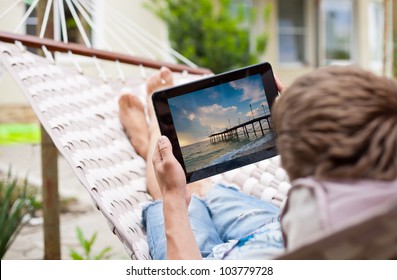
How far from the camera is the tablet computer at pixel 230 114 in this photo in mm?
1391

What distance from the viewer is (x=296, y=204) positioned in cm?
80

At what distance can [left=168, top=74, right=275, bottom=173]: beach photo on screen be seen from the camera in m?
1.40

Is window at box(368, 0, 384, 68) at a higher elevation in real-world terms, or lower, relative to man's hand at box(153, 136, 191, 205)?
lower

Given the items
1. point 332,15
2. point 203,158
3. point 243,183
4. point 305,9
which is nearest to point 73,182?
point 243,183

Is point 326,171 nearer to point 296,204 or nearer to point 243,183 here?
point 296,204

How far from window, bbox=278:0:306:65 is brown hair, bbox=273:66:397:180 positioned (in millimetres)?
8026

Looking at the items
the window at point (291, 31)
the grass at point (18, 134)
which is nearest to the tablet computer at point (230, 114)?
the grass at point (18, 134)

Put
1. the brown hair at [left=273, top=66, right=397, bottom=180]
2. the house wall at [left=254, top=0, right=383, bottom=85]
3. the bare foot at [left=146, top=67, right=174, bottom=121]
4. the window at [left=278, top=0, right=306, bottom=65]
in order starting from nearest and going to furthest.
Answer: the brown hair at [left=273, top=66, right=397, bottom=180]
the bare foot at [left=146, top=67, right=174, bottom=121]
the house wall at [left=254, top=0, right=383, bottom=85]
the window at [left=278, top=0, right=306, bottom=65]

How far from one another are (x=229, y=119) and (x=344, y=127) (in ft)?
2.18

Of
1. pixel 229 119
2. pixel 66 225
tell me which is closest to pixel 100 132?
pixel 229 119

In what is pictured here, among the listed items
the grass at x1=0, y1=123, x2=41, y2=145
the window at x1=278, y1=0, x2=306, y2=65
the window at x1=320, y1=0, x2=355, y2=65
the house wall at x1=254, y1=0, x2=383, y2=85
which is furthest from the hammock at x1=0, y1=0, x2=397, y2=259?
the window at x1=320, y1=0, x2=355, y2=65

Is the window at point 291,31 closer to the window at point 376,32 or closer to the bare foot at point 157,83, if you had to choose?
the window at point 376,32

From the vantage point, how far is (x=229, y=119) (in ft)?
4.64

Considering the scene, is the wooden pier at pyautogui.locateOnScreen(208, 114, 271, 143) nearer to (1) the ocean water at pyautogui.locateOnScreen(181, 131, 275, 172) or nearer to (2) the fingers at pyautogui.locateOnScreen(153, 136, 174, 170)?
(1) the ocean water at pyautogui.locateOnScreen(181, 131, 275, 172)
